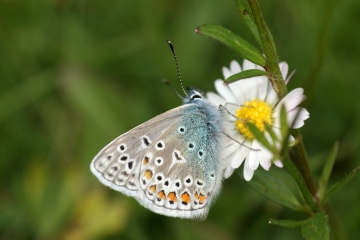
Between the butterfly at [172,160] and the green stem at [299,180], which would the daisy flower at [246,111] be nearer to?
the butterfly at [172,160]

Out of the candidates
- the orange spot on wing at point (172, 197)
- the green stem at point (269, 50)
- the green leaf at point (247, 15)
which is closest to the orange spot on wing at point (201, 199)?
the orange spot on wing at point (172, 197)

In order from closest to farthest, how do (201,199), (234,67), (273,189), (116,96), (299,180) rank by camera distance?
(299,180) → (273,189) → (201,199) → (234,67) → (116,96)

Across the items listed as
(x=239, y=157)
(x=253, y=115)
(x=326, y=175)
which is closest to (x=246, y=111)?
(x=253, y=115)

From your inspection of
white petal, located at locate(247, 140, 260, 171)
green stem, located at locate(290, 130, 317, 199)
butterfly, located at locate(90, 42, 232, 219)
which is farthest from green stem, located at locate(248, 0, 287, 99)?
butterfly, located at locate(90, 42, 232, 219)

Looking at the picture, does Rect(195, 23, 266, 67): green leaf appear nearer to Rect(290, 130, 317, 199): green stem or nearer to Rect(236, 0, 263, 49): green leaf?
Rect(236, 0, 263, 49): green leaf

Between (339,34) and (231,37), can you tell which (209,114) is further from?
(339,34)

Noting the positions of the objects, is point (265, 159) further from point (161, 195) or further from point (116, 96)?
point (116, 96)

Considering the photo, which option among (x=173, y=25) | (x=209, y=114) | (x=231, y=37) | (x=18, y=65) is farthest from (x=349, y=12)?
(x=18, y=65)
